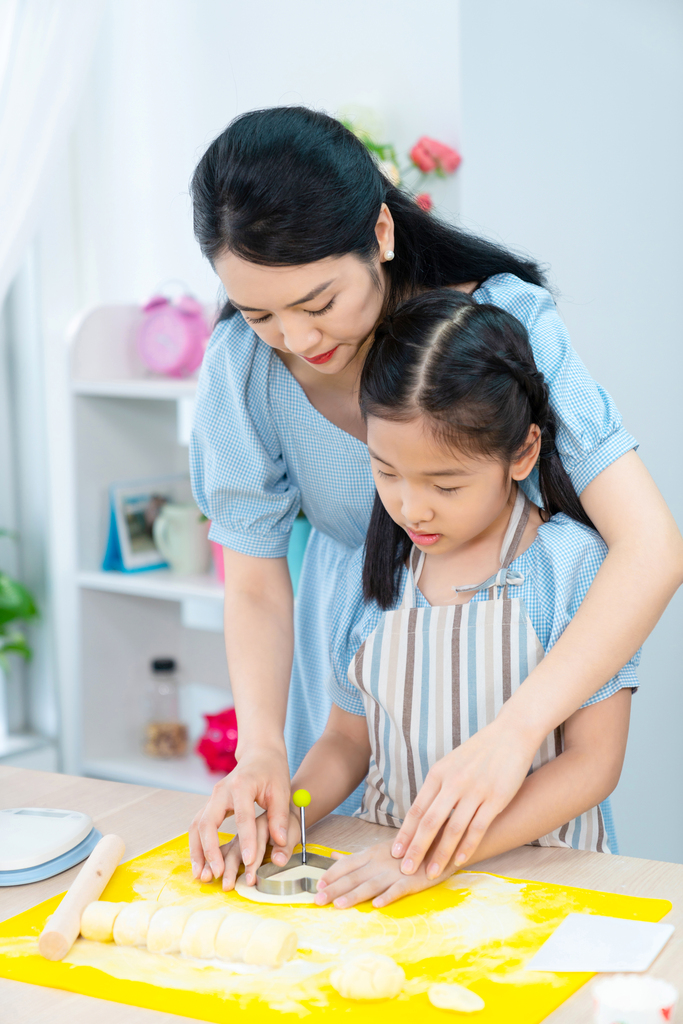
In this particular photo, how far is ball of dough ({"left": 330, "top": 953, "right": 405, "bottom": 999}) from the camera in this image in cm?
71

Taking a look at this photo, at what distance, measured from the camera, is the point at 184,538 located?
2381 mm

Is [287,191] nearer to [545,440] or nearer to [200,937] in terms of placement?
[545,440]

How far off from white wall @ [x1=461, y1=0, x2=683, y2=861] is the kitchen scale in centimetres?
119

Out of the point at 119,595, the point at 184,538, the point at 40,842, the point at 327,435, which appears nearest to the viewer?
the point at 40,842

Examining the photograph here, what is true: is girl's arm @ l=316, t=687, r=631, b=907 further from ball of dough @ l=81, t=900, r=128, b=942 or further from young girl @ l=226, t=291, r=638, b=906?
ball of dough @ l=81, t=900, r=128, b=942

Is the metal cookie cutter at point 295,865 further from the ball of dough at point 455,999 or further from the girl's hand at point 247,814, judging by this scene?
the ball of dough at point 455,999

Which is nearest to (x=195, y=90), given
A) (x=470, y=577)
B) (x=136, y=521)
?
(x=136, y=521)

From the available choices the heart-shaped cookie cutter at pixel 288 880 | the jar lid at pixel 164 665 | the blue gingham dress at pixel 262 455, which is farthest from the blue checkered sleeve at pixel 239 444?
the jar lid at pixel 164 665

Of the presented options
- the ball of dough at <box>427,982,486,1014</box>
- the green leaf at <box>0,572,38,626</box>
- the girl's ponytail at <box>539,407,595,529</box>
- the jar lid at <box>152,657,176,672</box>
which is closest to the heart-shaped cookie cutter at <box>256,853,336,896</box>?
the ball of dough at <box>427,982,486,1014</box>

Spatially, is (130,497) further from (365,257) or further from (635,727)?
(365,257)

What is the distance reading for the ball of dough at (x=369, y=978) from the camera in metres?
0.71

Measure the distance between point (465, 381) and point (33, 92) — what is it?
5.55ft

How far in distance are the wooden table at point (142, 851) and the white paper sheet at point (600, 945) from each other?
0.04 feet

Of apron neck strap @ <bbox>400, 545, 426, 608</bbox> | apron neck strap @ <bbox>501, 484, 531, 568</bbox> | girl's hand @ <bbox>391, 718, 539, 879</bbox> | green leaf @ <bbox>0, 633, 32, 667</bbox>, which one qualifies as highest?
apron neck strap @ <bbox>501, 484, 531, 568</bbox>
